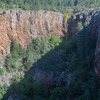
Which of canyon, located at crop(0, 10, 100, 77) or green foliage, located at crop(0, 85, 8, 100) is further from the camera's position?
canyon, located at crop(0, 10, 100, 77)

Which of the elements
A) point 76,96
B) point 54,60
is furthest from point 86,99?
point 54,60

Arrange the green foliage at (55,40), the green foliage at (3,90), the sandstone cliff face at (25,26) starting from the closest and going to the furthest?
the green foliage at (3,90) → the sandstone cliff face at (25,26) → the green foliage at (55,40)

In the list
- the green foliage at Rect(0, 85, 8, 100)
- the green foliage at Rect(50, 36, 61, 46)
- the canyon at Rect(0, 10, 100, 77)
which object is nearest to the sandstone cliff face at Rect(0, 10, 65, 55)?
the canyon at Rect(0, 10, 100, 77)

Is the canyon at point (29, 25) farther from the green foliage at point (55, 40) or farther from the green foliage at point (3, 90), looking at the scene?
the green foliage at point (3, 90)

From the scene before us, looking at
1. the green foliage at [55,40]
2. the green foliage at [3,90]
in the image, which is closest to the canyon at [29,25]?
the green foliage at [55,40]

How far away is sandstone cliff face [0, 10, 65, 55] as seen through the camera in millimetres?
22688

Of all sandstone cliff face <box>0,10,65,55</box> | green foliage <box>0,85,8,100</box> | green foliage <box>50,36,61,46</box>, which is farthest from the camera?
green foliage <box>50,36,61,46</box>

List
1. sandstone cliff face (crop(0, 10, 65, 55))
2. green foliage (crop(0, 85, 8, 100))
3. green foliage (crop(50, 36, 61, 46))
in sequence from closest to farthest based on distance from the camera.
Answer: green foliage (crop(0, 85, 8, 100))
sandstone cliff face (crop(0, 10, 65, 55))
green foliage (crop(50, 36, 61, 46))

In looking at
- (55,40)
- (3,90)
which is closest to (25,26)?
(55,40)

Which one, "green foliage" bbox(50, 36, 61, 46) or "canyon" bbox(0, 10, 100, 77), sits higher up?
"canyon" bbox(0, 10, 100, 77)

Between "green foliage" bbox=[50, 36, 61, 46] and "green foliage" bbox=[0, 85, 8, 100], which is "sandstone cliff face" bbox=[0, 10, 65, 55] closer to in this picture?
"green foliage" bbox=[50, 36, 61, 46]

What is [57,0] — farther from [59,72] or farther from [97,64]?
[97,64]

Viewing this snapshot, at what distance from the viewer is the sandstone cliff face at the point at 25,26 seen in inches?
893

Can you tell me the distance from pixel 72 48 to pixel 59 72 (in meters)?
3.99
